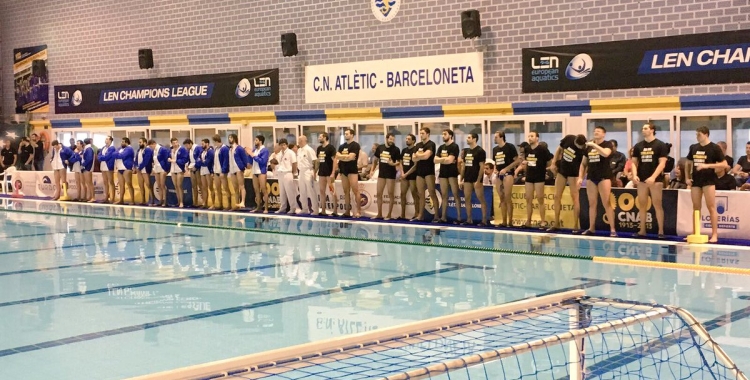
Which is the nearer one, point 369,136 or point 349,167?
point 349,167

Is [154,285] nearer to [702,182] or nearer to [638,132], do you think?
[702,182]

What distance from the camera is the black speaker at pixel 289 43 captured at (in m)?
19.6

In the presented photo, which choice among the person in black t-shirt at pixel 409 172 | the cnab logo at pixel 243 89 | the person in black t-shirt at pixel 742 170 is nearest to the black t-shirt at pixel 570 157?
the person in black t-shirt at pixel 742 170

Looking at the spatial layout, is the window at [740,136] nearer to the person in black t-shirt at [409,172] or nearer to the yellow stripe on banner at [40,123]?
the person in black t-shirt at [409,172]

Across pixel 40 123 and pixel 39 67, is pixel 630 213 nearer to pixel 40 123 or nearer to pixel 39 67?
pixel 40 123

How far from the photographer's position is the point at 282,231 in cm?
1473

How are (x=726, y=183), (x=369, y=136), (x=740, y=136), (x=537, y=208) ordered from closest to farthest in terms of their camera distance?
(x=726, y=183) → (x=740, y=136) → (x=537, y=208) → (x=369, y=136)

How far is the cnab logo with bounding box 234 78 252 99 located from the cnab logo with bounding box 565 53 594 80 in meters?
8.20

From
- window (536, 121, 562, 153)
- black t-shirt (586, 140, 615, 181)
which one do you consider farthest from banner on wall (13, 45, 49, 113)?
black t-shirt (586, 140, 615, 181)

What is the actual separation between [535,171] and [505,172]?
627 millimetres

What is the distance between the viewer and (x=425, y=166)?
1581 centimetres

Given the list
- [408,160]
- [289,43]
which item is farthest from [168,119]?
[408,160]

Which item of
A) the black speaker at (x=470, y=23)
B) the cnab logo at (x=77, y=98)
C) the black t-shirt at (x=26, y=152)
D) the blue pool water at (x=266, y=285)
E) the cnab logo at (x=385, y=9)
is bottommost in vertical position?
the blue pool water at (x=266, y=285)

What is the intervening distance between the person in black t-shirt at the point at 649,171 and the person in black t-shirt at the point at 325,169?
6.17 metres
